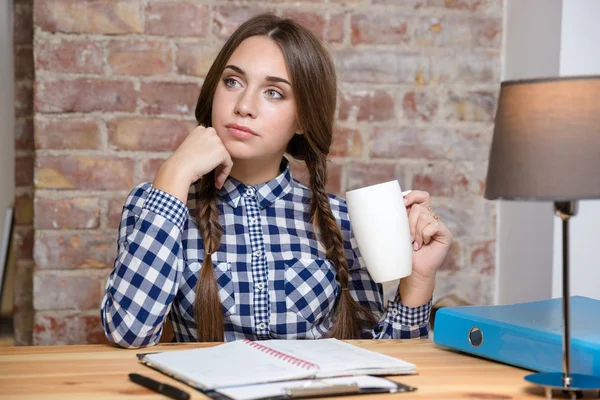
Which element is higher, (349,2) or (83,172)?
(349,2)

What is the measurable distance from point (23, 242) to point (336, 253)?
0.77 metres

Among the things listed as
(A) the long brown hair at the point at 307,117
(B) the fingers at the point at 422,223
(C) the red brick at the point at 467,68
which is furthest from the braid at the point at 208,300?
(C) the red brick at the point at 467,68

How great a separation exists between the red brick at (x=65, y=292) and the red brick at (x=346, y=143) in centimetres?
59

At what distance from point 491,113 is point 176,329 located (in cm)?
91

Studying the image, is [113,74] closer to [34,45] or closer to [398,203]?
[34,45]

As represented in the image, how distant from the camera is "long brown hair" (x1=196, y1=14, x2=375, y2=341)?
1317 millimetres

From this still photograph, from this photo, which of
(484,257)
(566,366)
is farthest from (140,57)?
(566,366)

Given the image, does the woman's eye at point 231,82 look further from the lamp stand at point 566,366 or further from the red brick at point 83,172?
the lamp stand at point 566,366

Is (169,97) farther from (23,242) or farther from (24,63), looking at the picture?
(23,242)

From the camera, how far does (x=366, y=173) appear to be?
175cm

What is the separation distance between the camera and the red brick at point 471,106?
1.79 m

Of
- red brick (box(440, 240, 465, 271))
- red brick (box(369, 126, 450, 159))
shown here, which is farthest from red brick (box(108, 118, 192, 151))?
red brick (box(440, 240, 465, 271))

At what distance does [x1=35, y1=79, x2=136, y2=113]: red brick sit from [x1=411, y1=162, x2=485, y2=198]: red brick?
26.1 inches

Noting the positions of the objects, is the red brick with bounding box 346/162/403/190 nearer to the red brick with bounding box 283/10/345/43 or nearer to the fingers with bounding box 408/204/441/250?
the red brick with bounding box 283/10/345/43
